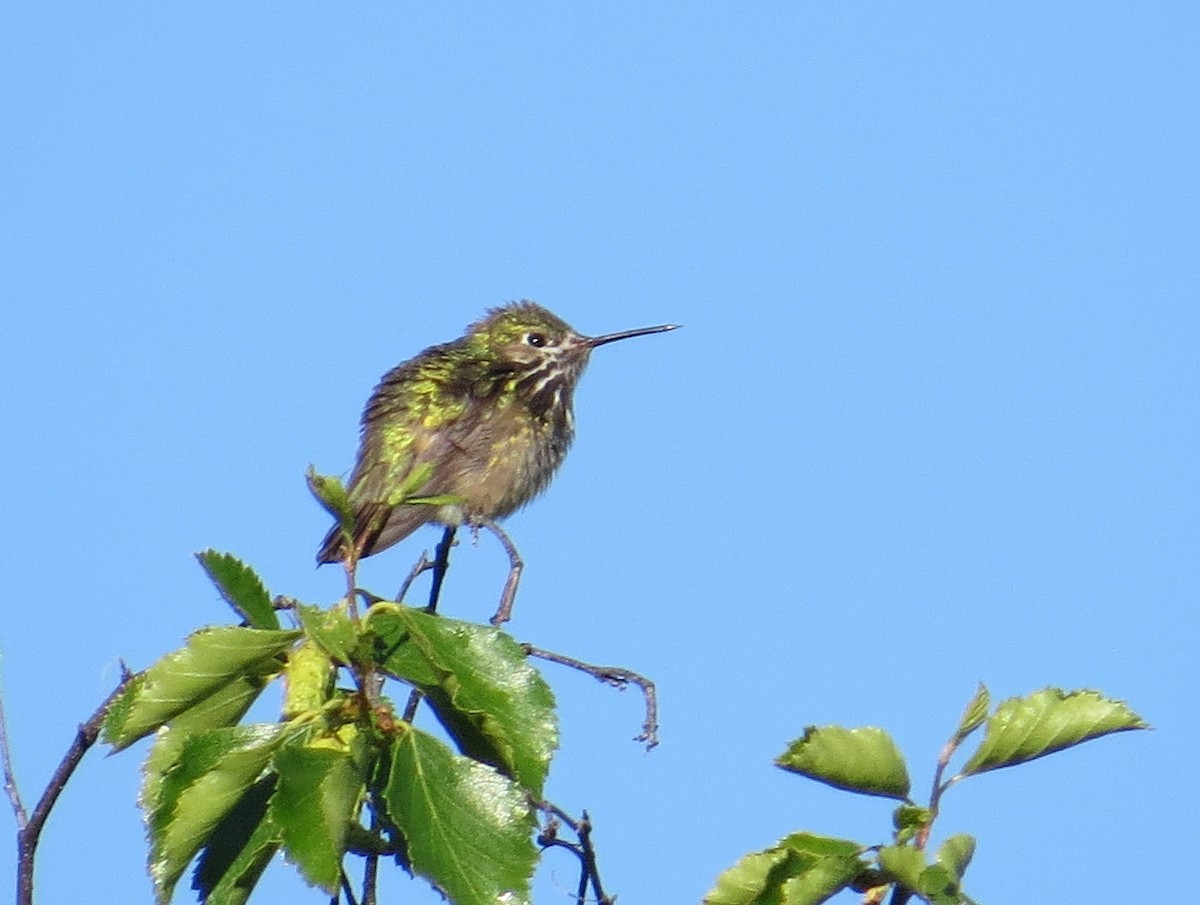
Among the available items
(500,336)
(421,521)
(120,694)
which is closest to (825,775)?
(120,694)

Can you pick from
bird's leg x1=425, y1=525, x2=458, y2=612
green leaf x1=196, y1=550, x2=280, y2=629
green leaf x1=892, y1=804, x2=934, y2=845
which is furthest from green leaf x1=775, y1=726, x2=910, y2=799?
bird's leg x1=425, y1=525, x2=458, y2=612

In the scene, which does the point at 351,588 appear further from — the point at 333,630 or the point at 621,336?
the point at 621,336

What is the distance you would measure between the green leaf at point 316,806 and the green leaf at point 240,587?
0.43m

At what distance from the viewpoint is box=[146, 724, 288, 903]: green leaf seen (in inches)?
128

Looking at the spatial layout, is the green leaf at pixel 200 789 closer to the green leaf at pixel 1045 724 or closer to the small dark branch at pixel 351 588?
the small dark branch at pixel 351 588

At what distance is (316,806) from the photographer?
3105mm

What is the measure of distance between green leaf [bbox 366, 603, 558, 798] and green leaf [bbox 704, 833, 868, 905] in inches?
17.0

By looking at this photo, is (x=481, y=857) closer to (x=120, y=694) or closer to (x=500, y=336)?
(x=120, y=694)

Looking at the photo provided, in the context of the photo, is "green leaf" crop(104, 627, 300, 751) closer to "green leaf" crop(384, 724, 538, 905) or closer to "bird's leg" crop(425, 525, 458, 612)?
"green leaf" crop(384, 724, 538, 905)

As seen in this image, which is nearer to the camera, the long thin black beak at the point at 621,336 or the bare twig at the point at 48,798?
the bare twig at the point at 48,798

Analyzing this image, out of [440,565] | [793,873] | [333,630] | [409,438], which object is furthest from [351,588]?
[409,438]

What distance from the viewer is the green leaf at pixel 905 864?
304 cm

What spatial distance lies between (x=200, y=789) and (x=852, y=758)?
1210 millimetres

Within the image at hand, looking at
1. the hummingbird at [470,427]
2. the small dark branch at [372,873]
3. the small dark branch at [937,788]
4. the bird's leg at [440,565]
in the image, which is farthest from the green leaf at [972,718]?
the hummingbird at [470,427]
